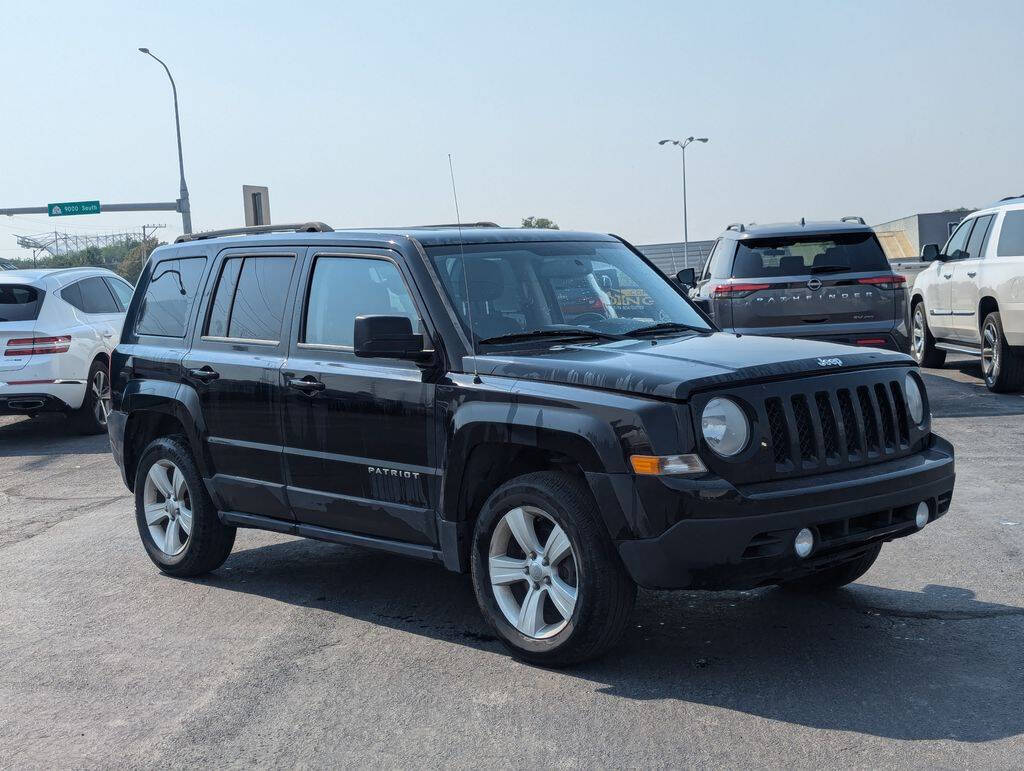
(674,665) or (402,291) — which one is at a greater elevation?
(402,291)

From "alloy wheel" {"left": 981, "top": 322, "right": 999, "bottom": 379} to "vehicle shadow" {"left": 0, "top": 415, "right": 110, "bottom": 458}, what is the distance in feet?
31.5

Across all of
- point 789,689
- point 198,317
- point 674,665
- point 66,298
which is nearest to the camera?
point 789,689

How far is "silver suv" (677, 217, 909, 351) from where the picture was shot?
1236 centimetres

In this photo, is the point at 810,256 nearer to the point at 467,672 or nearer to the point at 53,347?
the point at 53,347

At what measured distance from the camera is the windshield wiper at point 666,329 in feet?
19.5

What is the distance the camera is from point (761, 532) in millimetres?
4656

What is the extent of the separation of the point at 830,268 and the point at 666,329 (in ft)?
22.5

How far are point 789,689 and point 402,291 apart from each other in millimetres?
2440

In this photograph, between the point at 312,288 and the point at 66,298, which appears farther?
the point at 66,298

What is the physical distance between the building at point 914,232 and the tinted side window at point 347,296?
46.1 meters

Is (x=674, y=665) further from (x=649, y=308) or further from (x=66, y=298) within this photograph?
(x=66, y=298)

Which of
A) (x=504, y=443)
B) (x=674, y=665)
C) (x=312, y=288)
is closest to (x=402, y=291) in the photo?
(x=312, y=288)

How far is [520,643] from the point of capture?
5.19 meters

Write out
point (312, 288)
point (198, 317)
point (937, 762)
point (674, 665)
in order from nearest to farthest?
point (937, 762)
point (674, 665)
point (312, 288)
point (198, 317)
